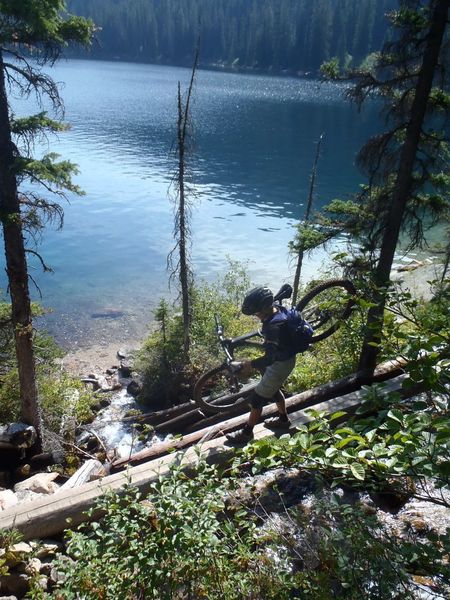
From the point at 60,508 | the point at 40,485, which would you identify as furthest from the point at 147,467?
the point at 40,485

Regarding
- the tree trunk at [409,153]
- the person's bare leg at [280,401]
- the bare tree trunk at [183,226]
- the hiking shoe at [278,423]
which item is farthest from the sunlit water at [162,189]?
the hiking shoe at [278,423]

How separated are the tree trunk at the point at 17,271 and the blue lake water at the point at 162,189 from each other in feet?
21.9

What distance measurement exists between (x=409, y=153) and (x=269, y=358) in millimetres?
4782

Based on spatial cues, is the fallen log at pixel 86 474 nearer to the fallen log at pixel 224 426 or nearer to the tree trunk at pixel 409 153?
the fallen log at pixel 224 426

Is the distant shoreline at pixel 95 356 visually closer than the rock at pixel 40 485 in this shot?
No

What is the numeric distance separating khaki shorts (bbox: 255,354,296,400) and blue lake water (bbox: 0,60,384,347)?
405 inches

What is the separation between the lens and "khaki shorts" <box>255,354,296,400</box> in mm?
6961

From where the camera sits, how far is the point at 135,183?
47438 millimetres

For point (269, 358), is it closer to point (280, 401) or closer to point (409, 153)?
point (280, 401)

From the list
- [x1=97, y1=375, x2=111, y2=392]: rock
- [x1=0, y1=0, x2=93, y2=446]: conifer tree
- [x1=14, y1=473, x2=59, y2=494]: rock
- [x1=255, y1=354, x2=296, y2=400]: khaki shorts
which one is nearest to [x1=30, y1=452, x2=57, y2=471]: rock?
[x1=14, y1=473, x2=59, y2=494]: rock

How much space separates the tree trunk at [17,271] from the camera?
364 inches

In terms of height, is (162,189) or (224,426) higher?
(224,426)

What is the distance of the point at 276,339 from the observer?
6.71 metres

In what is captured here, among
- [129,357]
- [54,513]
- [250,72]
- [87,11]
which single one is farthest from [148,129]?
[87,11]
